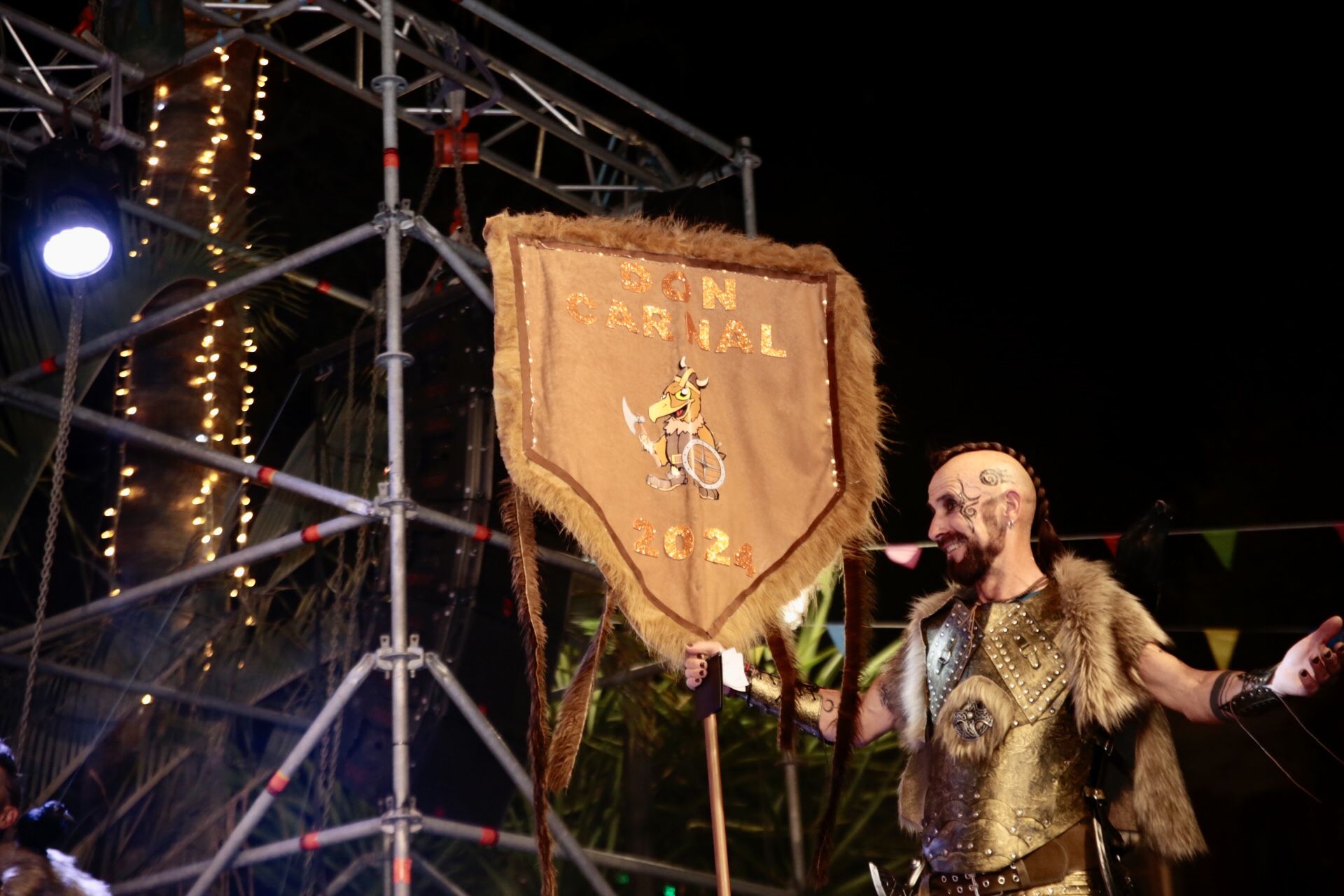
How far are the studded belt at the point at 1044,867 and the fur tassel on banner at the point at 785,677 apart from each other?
519mm

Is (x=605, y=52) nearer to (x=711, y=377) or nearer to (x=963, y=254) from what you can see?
(x=963, y=254)

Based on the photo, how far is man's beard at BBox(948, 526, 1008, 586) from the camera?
3.29 metres

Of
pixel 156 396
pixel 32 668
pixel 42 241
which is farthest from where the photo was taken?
pixel 156 396

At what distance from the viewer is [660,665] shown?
552 cm

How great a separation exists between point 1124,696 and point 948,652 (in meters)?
0.43

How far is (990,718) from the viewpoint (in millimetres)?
3086

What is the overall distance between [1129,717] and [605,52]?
239 inches

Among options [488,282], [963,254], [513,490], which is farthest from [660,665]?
[963,254]

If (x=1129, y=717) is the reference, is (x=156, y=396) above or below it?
above

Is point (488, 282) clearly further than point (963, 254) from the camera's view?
No

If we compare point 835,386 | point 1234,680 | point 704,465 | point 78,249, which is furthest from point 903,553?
point 78,249

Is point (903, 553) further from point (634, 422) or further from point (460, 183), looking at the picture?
point (634, 422)

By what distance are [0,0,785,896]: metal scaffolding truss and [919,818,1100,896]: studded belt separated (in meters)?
1.62

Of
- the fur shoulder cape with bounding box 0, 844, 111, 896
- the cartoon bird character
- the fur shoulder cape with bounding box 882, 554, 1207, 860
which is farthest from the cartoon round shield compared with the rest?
the fur shoulder cape with bounding box 0, 844, 111, 896
